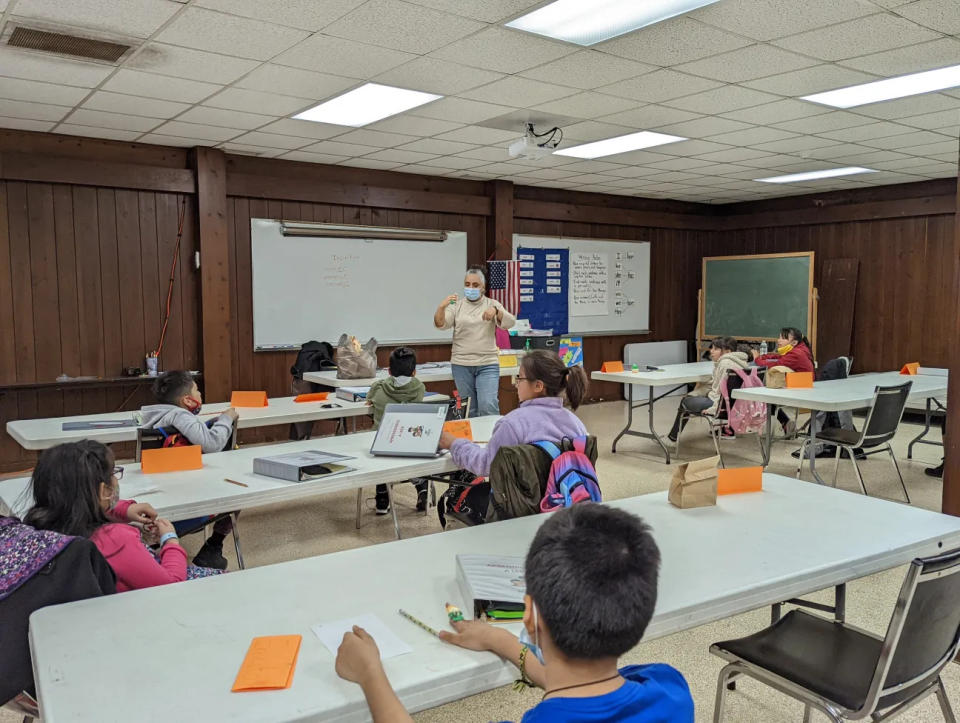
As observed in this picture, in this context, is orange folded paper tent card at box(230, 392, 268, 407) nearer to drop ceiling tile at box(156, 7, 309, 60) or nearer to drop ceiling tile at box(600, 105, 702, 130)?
A: drop ceiling tile at box(156, 7, 309, 60)

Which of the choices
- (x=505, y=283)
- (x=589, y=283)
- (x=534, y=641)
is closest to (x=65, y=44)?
(x=534, y=641)

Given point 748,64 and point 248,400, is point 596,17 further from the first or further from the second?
point 248,400

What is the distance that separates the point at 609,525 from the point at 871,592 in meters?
2.84

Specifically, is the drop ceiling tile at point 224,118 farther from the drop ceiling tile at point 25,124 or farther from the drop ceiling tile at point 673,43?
the drop ceiling tile at point 673,43

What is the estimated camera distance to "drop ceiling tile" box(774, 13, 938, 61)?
10.7 ft

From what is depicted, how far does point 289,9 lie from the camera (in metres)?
3.08

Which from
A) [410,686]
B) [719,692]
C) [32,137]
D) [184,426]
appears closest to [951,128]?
[719,692]

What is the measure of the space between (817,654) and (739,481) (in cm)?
70

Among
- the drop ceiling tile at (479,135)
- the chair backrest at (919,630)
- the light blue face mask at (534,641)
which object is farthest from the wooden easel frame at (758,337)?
the light blue face mask at (534,641)

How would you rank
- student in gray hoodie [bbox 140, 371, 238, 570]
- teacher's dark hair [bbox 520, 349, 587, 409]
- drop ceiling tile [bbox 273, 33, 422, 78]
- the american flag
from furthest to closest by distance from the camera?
the american flag → drop ceiling tile [bbox 273, 33, 422, 78] → student in gray hoodie [bbox 140, 371, 238, 570] → teacher's dark hair [bbox 520, 349, 587, 409]

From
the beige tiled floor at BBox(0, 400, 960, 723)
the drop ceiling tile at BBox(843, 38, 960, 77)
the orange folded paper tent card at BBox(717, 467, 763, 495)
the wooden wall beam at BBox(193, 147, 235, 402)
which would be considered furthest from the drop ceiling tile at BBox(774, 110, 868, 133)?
the wooden wall beam at BBox(193, 147, 235, 402)

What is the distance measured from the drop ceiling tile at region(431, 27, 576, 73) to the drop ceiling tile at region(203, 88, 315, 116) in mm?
1255

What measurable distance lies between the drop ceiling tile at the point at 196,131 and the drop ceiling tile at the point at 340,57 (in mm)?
1693

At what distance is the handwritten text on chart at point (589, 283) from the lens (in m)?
8.80
